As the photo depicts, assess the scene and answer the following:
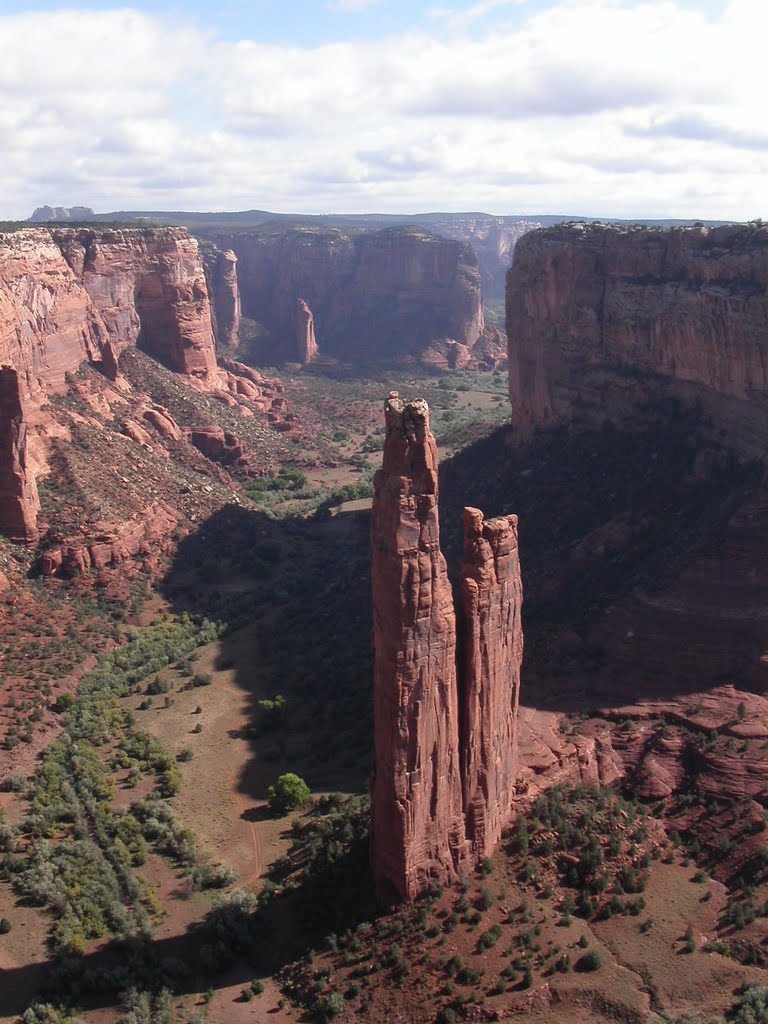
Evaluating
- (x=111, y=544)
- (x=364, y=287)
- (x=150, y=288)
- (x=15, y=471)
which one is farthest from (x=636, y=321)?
(x=364, y=287)

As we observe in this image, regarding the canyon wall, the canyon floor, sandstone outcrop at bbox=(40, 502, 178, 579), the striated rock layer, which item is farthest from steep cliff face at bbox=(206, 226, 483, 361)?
the striated rock layer

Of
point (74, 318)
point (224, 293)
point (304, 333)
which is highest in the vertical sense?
point (224, 293)

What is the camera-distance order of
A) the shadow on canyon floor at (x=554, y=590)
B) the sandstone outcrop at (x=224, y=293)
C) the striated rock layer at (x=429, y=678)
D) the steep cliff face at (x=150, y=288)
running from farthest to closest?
the sandstone outcrop at (x=224, y=293)
the steep cliff face at (x=150, y=288)
the shadow on canyon floor at (x=554, y=590)
the striated rock layer at (x=429, y=678)

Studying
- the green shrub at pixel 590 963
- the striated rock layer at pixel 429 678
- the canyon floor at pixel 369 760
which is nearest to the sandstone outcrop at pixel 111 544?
the canyon floor at pixel 369 760

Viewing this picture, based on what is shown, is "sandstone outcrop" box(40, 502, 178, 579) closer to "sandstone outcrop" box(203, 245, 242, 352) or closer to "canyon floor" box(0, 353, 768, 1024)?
"canyon floor" box(0, 353, 768, 1024)

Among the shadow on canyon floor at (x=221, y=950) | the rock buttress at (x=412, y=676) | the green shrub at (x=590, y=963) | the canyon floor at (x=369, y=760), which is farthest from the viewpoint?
the shadow on canyon floor at (x=221, y=950)

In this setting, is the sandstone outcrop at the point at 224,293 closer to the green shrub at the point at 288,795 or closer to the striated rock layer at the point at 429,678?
the green shrub at the point at 288,795

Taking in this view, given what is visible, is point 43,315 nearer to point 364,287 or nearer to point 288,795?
point 288,795

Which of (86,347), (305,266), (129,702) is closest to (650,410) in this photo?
(129,702)
